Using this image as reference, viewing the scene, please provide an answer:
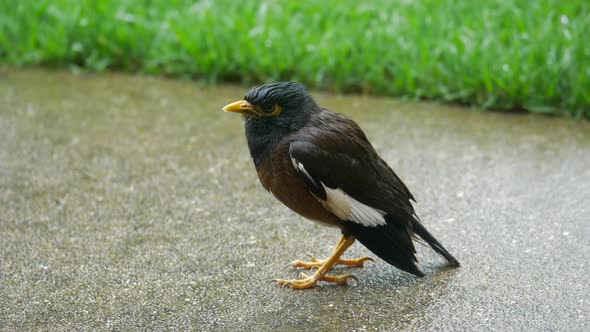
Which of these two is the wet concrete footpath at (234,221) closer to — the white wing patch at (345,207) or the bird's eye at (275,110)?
the white wing patch at (345,207)

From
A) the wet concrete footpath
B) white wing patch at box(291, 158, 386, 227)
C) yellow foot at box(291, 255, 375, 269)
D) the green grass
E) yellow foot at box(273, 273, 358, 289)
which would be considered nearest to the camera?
the wet concrete footpath

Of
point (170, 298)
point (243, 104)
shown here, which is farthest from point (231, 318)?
point (243, 104)

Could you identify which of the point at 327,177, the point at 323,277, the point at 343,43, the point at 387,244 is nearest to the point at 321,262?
the point at 323,277

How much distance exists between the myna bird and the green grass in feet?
8.53

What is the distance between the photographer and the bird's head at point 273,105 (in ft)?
12.9

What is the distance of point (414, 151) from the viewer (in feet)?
18.6

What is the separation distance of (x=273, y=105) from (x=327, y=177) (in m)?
0.49

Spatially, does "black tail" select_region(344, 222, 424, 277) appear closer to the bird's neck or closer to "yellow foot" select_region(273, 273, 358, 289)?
"yellow foot" select_region(273, 273, 358, 289)

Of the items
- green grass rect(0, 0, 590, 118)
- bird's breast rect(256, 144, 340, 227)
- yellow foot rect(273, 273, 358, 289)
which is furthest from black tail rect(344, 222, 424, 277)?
green grass rect(0, 0, 590, 118)

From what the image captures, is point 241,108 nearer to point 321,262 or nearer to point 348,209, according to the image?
point 348,209

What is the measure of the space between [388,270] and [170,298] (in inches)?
45.9

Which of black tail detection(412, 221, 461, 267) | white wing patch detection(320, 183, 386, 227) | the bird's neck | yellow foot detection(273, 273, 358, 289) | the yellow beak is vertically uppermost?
the yellow beak

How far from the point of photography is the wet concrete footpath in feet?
11.9

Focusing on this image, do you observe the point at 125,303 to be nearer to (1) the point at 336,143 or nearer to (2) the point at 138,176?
(1) the point at 336,143
